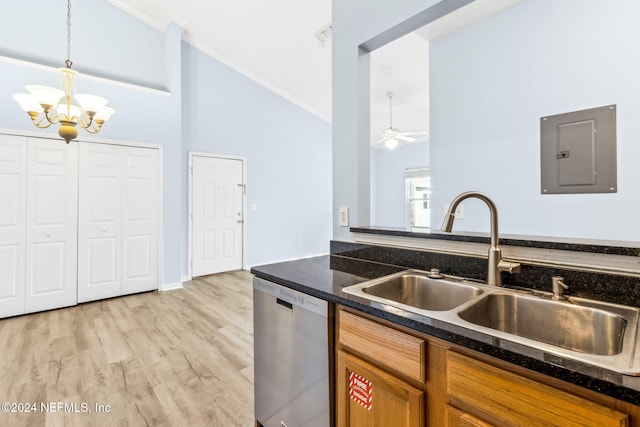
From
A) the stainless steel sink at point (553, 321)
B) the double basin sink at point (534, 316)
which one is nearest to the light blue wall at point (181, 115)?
the double basin sink at point (534, 316)

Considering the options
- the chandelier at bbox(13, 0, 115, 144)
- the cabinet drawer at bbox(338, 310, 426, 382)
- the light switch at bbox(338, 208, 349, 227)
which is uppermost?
the chandelier at bbox(13, 0, 115, 144)

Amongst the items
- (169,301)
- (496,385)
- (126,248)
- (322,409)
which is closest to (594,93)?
(496,385)

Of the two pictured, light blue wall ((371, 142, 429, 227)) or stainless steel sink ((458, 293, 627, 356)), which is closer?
stainless steel sink ((458, 293, 627, 356))

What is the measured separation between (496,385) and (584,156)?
70.3 inches

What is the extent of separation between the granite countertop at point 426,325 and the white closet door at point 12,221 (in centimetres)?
335

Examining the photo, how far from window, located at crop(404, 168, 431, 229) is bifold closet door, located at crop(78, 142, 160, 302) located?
4915 millimetres

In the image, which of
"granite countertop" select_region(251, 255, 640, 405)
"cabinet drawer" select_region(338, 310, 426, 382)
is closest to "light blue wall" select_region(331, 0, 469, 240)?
"granite countertop" select_region(251, 255, 640, 405)

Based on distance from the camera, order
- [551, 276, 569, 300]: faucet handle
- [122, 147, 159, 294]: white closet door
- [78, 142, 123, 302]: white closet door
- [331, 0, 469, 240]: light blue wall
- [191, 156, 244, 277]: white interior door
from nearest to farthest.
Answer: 1. [551, 276, 569, 300]: faucet handle
2. [331, 0, 469, 240]: light blue wall
3. [78, 142, 123, 302]: white closet door
4. [122, 147, 159, 294]: white closet door
5. [191, 156, 244, 277]: white interior door

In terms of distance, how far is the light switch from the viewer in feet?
6.18

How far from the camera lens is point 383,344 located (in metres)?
1.01

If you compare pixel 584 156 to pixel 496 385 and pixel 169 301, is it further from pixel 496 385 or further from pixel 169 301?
pixel 169 301

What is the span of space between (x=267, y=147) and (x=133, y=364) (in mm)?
4130

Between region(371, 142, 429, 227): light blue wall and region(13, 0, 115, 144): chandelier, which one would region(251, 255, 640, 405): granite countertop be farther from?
region(371, 142, 429, 227): light blue wall

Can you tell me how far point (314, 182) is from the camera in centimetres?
653
